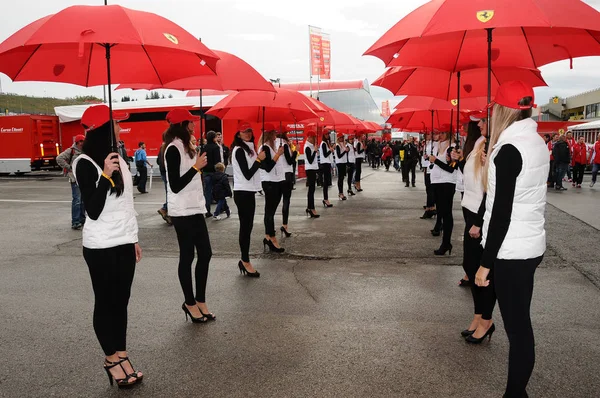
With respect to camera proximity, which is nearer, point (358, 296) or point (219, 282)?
point (358, 296)

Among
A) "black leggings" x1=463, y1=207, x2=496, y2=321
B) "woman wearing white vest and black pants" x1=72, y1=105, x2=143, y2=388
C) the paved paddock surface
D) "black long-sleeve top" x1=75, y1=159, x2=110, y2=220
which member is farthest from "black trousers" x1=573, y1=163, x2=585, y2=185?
"black long-sleeve top" x1=75, y1=159, x2=110, y2=220

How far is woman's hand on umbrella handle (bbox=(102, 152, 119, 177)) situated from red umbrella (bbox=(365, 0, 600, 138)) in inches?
93.8

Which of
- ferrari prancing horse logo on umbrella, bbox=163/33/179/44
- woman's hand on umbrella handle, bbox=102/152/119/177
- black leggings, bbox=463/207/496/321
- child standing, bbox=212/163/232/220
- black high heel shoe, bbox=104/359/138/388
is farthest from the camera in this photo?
child standing, bbox=212/163/232/220

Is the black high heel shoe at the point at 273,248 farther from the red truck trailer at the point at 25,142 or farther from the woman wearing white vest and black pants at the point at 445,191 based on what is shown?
the red truck trailer at the point at 25,142

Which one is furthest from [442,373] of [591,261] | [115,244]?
[591,261]

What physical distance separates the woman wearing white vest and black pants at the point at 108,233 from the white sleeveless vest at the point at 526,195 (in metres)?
2.42

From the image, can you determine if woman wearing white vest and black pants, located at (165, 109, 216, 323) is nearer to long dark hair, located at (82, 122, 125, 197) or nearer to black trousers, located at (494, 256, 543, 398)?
long dark hair, located at (82, 122, 125, 197)

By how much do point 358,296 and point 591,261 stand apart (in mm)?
3714

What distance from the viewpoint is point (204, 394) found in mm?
3430

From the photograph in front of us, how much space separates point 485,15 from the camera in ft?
12.7

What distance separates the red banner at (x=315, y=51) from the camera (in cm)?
2616

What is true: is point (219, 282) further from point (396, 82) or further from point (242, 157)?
point (396, 82)

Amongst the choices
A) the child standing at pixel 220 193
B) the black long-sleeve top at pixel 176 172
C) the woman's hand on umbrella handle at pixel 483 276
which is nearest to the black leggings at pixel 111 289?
the black long-sleeve top at pixel 176 172

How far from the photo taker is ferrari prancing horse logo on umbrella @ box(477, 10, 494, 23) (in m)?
3.83
